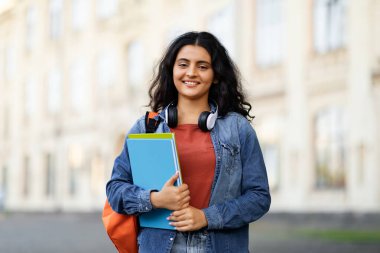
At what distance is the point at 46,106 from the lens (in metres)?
21.4

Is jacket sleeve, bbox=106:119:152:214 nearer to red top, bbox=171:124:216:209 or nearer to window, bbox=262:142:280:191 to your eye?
red top, bbox=171:124:216:209

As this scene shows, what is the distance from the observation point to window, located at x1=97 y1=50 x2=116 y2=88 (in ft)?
59.0

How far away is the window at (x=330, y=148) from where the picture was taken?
1057cm

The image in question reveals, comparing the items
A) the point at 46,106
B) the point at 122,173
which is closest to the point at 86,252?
the point at 122,173

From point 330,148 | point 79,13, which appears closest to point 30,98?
point 79,13

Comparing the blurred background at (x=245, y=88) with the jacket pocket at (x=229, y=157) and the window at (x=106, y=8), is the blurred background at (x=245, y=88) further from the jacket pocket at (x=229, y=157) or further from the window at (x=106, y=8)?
the jacket pocket at (x=229, y=157)

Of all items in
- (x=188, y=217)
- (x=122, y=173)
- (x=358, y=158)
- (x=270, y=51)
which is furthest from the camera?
(x=270, y=51)

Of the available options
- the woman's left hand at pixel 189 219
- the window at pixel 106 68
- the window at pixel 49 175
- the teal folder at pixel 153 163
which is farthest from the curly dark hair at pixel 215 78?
the window at pixel 49 175

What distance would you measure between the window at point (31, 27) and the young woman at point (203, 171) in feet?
66.6

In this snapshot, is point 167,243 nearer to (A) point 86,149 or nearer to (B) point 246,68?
(B) point 246,68

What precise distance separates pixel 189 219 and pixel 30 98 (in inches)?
817

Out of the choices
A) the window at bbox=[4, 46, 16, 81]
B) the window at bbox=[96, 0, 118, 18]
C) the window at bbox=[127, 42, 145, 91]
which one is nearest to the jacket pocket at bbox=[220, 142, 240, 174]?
the window at bbox=[127, 42, 145, 91]

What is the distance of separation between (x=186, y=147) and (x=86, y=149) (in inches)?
669

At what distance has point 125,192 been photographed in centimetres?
220
